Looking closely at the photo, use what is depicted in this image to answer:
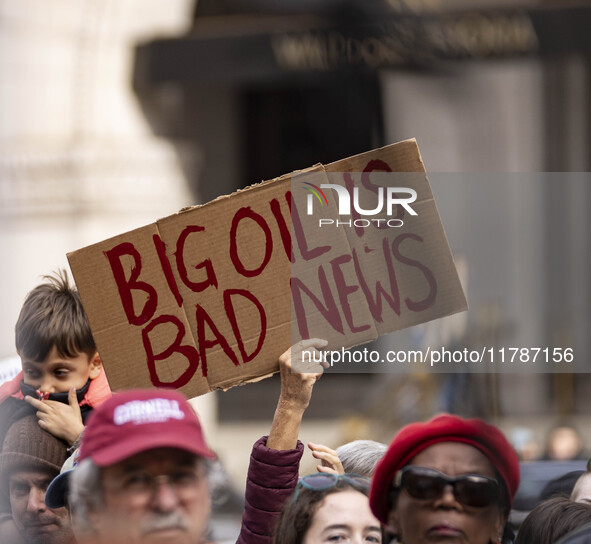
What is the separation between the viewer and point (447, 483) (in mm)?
2055

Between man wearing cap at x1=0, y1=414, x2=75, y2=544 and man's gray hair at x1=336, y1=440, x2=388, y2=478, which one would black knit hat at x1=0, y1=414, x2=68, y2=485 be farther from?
man's gray hair at x1=336, y1=440, x2=388, y2=478

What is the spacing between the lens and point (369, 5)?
8242 mm

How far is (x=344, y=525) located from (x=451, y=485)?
0.84 feet

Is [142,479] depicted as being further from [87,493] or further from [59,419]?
[59,419]

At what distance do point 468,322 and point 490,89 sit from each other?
19.7 ft

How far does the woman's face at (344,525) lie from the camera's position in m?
2.18

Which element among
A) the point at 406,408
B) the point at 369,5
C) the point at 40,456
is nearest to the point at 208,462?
the point at 40,456

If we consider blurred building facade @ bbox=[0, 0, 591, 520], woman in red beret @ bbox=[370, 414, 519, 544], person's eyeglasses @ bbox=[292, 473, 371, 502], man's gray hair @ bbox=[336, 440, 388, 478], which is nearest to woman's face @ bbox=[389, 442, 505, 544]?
woman in red beret @ bbox=[370, 414, 519, 544]

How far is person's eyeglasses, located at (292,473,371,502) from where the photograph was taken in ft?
7.30

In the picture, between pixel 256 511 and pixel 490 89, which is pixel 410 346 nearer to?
pixel 256 511

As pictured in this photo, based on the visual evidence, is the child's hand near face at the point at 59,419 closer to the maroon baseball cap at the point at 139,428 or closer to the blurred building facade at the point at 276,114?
the maroon baseball cap at the point at 139,428

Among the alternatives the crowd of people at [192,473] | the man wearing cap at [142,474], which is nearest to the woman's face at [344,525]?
the crowd of people at [192,473]

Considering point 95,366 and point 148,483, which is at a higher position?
point 95,366

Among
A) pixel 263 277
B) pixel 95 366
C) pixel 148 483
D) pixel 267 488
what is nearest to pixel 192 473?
pixel 148 483
